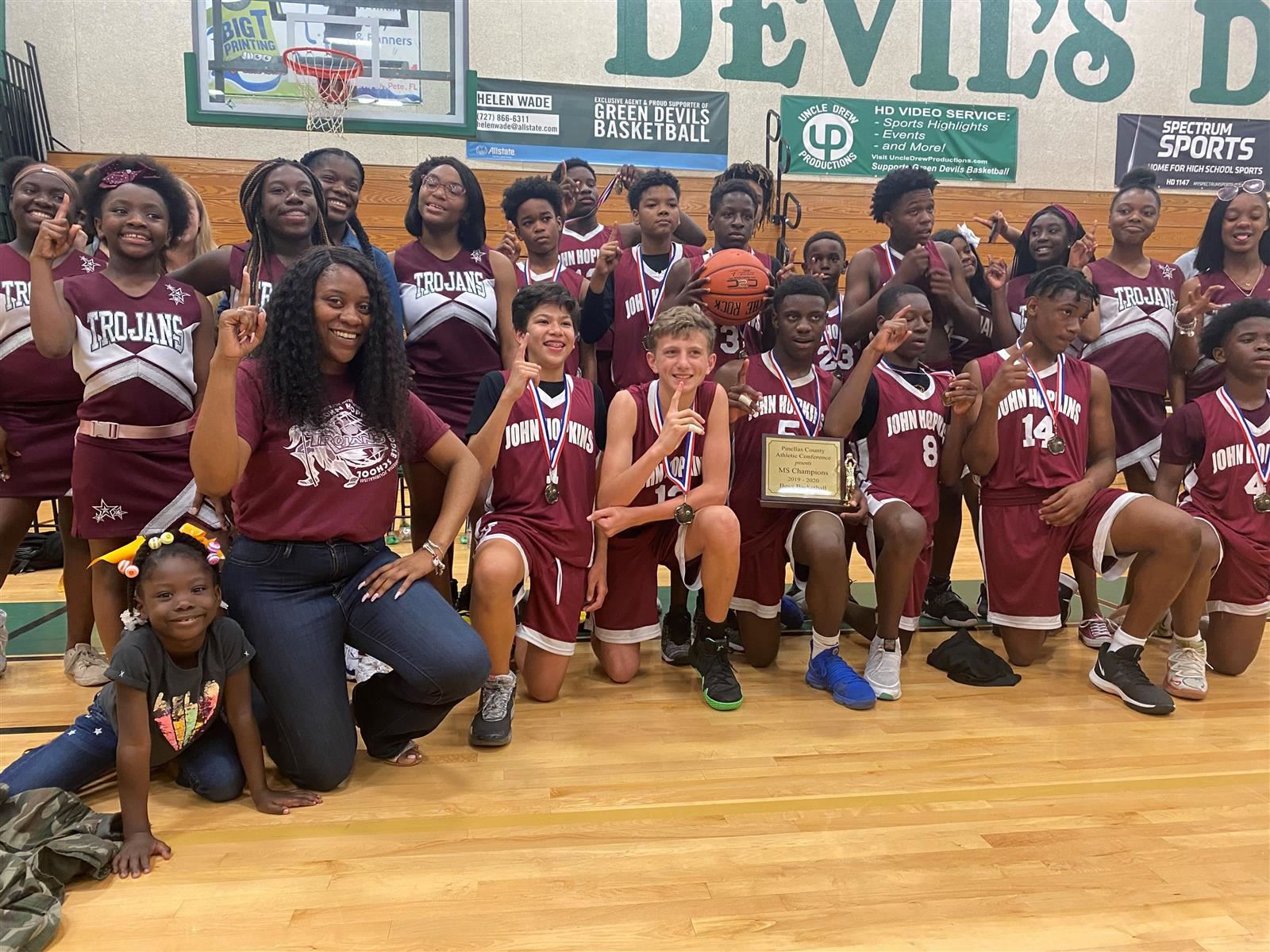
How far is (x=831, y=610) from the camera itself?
2928 mm

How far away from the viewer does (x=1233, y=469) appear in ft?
10.2

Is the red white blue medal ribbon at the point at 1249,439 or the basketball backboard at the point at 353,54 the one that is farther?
the basketball backboard at the point at 353,54

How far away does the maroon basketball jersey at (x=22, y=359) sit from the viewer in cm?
292

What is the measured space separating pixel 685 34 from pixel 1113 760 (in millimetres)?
7777

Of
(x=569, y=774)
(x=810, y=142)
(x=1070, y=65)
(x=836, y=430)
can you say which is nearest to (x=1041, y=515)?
(x=836, y=430)

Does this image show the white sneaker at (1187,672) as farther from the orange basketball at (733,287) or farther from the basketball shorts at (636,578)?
the orange basketball at (733,287)

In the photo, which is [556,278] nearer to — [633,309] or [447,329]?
[633,309]

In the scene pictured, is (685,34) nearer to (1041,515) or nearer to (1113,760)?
(1041,515)

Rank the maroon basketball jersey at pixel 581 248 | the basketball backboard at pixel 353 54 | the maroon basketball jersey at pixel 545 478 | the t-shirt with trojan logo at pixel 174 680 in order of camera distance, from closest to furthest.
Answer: the t-shirt with trojan logo at pixel 174 680
the maroon basketball jersey at pixel 545 478
the maroon basketball jersey at pixel 581 248
the basketball backboard at pixel 353 54

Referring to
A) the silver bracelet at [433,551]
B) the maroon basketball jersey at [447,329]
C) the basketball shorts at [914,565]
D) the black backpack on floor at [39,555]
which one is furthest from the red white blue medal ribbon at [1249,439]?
the black backpack on floor at [39,555]

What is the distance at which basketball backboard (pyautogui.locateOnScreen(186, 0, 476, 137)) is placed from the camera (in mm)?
7520

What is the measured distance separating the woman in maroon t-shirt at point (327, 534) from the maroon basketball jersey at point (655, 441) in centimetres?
87

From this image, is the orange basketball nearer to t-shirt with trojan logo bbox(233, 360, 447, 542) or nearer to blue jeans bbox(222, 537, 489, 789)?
t-shirt with trojan logo bbox(233, 360, 447, 542)

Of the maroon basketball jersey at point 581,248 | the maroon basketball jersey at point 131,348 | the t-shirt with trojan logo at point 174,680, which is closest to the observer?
the t-shirt with trojan logo at point 174,680
